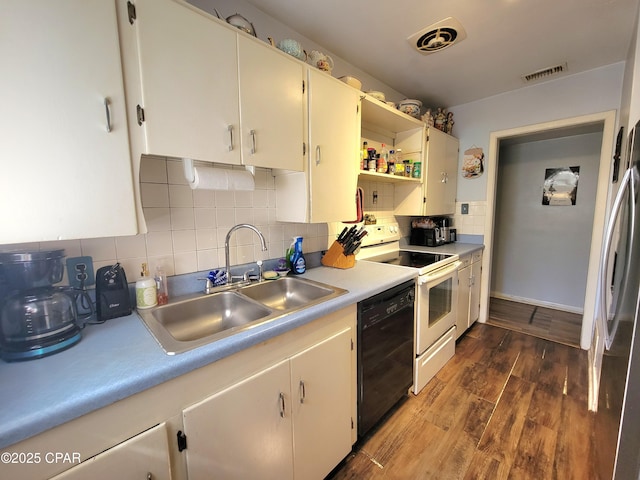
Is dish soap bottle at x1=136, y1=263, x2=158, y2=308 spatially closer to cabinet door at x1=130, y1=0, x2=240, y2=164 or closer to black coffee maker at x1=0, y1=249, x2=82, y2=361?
black coffee maker at x1=0, y1=249, x2=82, y2=361

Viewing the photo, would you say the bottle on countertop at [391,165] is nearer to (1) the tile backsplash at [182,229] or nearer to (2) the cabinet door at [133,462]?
(1) the tile backsplash at [182,229]

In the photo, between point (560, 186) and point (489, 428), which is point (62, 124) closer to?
point (489, 428)

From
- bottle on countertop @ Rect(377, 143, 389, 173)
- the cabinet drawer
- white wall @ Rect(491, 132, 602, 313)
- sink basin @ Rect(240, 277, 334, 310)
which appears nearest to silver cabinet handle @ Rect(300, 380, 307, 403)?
sink basin @ Rect(240, 277, 334, 310)

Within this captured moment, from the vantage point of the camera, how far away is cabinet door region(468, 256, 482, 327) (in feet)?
8.62

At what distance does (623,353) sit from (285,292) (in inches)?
53.1

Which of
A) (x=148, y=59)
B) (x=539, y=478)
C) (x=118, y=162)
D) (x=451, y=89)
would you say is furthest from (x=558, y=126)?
(x=118, y=162)

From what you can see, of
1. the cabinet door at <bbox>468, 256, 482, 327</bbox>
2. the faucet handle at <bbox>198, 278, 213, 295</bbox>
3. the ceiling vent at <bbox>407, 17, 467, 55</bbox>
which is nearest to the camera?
the faucet handle at <bbox>198, 278, 213, 295</bbox>

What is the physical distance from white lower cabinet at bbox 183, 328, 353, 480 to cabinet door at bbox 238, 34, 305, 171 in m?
0.89

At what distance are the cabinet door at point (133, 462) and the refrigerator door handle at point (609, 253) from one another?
1.47m

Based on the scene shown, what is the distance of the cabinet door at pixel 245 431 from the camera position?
800 mm

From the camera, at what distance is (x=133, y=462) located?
680mm

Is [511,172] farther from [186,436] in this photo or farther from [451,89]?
[186,436]

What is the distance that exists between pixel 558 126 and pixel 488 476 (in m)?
2.74

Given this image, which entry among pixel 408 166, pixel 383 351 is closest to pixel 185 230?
pixel 383 351
